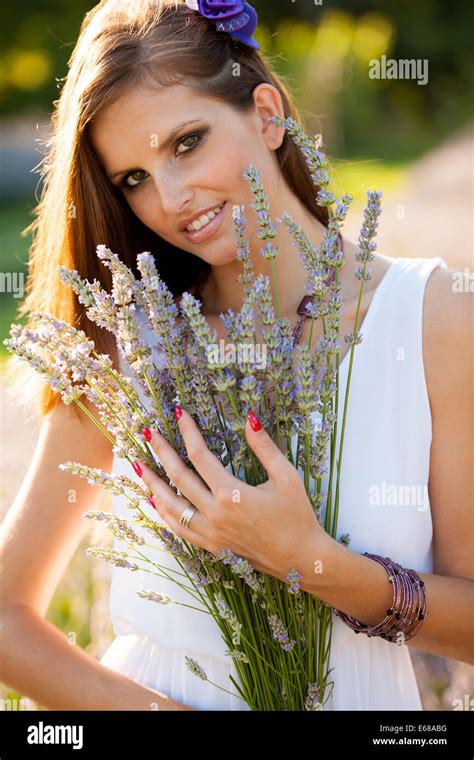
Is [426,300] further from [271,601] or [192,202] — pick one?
[271,601]

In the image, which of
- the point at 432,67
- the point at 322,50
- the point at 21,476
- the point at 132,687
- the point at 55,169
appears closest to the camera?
the point at 132,687

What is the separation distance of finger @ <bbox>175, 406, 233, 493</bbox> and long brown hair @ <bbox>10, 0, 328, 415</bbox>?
0.61 metres

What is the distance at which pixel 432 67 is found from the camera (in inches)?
587

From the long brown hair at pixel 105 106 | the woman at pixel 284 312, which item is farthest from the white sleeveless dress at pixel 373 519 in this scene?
the long brown hair at pixel 105 106

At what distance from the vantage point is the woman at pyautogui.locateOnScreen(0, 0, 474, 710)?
1.62 m

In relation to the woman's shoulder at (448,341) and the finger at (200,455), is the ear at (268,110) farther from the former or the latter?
the finger at (200,455)

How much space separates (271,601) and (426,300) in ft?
2.23

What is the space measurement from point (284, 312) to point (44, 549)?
2.36ft

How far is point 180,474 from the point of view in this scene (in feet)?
4.36

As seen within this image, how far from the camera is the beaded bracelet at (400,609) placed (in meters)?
1.48

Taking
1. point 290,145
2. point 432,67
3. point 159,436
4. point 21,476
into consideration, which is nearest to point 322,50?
point 432,67

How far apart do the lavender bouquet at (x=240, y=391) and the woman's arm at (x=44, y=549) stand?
456mm

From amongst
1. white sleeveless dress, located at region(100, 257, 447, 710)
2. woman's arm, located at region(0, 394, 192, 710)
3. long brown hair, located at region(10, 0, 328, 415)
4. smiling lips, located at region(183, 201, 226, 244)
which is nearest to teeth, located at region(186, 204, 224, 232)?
smiling lips, located at region(183, 201, 226, 244)

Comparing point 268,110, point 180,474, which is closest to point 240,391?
point 180,474
